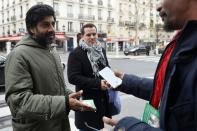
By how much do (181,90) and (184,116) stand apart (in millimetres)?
103

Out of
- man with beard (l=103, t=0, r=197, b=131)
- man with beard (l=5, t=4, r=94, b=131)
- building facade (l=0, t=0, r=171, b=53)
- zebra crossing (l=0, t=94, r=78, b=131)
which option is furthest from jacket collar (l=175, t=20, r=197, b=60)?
building facade (l=0, t=0, r=171, b=53)

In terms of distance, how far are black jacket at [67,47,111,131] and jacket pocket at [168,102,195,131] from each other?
2259 mm

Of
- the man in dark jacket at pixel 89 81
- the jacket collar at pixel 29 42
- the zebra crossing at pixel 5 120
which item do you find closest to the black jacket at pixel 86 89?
the man in dark jacket at pixel 89 81

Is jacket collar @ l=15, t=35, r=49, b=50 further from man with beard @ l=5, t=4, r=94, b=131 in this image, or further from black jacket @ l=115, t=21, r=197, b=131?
black jacket @ l=115, t=21, r=197, b=131

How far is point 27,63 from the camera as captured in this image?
7.76 ft

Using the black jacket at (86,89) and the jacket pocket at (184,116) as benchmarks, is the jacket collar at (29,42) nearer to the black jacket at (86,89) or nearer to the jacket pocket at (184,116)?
the black jacket at (86,89)

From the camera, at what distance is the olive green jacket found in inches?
89.5

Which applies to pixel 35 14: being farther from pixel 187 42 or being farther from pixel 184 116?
pixel 184 116

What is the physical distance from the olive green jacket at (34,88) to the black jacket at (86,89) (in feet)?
3.10

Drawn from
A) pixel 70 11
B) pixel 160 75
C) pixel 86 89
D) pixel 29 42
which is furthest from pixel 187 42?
pixel 70 11

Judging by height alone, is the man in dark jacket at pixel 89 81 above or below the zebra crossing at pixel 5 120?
above

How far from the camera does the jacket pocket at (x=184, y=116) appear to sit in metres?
1.23

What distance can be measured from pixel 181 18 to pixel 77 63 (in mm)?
2298

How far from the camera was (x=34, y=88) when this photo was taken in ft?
7.93
